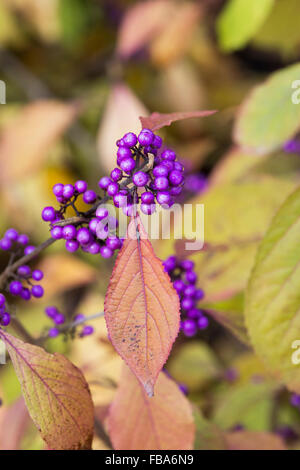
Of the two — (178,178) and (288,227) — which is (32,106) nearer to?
(288,227)

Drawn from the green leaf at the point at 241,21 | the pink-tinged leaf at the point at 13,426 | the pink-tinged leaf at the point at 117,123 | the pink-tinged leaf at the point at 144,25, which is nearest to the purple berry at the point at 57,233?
the pink-tinged leaf at the point at 13,426

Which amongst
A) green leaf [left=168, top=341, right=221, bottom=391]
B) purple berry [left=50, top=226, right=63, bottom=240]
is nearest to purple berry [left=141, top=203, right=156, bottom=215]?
purple berry [left=50, top=226, right=63, bottom=240]

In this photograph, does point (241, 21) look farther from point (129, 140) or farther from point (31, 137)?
point (129, 140)

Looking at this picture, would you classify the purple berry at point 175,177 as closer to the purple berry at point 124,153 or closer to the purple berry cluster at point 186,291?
the purple berry at point 124,153

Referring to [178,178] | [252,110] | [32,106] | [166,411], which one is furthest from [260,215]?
[32,106]

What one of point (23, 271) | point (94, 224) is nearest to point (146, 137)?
point (94, 224)
